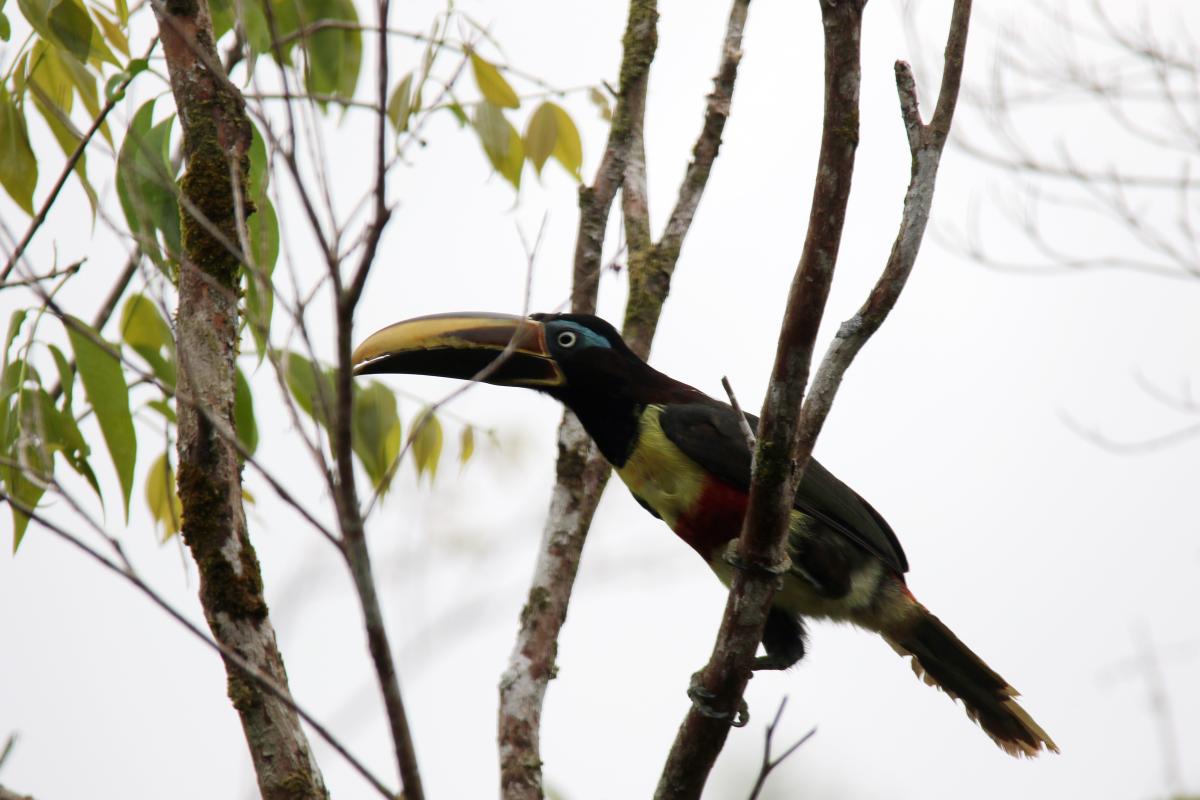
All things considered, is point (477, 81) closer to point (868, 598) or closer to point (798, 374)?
point (798, 374)

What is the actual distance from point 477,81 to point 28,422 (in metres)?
1.76

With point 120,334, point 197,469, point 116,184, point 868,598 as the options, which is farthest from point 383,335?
point 868,598

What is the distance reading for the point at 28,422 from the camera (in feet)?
9.80

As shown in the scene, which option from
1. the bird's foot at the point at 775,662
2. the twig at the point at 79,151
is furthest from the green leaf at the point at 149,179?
the bird's foot at the point at 775,662

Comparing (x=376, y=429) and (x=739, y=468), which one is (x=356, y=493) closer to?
(x=376, y=429)

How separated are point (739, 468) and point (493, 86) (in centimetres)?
146

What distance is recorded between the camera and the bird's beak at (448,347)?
422 cm

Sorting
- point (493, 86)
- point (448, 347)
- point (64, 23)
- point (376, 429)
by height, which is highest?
point (493, 86)

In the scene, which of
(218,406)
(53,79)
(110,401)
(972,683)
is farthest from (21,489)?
(972,683)

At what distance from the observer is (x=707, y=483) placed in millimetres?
4211

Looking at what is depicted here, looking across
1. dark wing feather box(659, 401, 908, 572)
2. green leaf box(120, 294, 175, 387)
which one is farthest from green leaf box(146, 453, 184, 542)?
dark wing feather box(659, 401, 908, 572)

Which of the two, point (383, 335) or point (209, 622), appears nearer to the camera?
point (209, 622)

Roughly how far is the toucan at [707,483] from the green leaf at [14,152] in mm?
1246

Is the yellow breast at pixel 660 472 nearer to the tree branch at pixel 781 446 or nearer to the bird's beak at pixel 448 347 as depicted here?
the bird's beak at pixel 448 347
